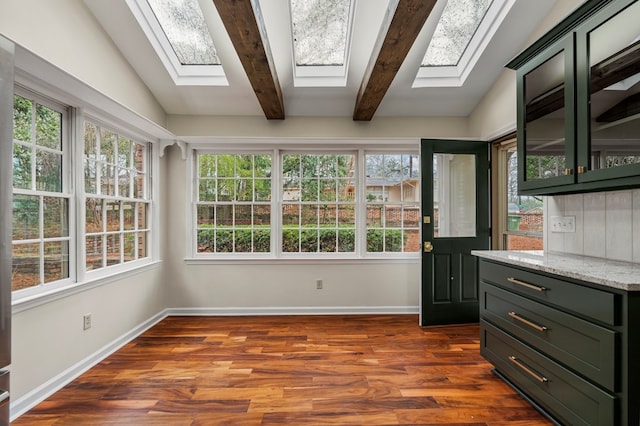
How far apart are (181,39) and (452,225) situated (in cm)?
336

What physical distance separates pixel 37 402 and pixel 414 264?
3616 millimetres

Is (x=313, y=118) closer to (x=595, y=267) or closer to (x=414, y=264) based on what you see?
(x=414, y=264)

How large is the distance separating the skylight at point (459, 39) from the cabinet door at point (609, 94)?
3.45 ft

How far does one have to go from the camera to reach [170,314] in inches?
160

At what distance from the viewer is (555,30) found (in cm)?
216

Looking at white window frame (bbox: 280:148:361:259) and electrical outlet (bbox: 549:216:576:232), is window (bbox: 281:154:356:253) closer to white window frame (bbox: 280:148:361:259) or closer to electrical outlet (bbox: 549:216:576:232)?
white window frame (bbox: 280:148:361:259)

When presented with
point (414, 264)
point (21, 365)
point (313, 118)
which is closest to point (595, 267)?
point (414, 264)

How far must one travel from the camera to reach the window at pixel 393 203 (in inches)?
167

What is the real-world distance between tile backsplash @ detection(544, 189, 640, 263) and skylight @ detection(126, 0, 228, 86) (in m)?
3.28

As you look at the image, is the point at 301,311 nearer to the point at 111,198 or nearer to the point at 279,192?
the point at 279,192

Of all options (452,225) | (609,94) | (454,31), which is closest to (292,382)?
(452,225)

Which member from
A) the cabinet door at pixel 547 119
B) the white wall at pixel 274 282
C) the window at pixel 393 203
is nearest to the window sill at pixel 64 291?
the white wall at pixel 274 282

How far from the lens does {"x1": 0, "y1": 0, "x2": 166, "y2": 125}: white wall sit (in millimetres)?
1913

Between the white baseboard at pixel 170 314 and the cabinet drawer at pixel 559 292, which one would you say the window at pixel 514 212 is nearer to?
the cabinet drawer at pixel 559 292
